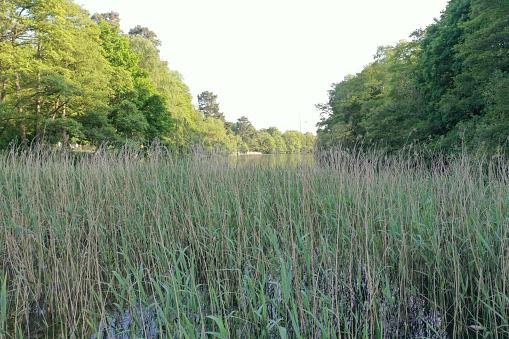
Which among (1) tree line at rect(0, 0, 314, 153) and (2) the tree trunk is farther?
(2) the tree trunk

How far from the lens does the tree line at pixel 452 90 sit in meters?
9.24

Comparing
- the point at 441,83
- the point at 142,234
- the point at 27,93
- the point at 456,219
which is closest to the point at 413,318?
the point at 456,219

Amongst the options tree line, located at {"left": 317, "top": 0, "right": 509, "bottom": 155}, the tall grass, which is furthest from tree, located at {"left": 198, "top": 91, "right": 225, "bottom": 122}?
the tall grass

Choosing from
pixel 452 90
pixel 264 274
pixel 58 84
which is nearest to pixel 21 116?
pixel 58 84

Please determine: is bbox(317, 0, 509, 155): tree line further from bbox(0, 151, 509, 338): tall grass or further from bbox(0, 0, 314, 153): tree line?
bbox(0, 0, 314, 153): tree line

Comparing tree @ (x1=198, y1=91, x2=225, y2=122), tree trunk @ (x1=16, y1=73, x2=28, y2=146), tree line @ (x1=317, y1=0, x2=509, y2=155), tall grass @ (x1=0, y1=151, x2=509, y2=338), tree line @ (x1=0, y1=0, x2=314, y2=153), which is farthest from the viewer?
tree @ (x1=198, y1=91, x2=225, y2=122)

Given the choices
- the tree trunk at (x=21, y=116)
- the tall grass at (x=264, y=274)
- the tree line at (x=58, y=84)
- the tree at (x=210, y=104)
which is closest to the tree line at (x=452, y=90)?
the tall grass at (x=264, y=274)

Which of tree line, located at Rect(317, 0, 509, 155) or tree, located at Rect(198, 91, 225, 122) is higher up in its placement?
tree, located at Rect(198, 91, 225, 122)

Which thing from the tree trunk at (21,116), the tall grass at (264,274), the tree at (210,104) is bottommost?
the tall grass at (264,274)

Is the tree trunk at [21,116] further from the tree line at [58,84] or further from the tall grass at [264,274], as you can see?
the tall grass at [264,274]

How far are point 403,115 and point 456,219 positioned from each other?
13.7 meters

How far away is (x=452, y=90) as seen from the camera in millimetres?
12930

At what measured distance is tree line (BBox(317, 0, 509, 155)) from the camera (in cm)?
924

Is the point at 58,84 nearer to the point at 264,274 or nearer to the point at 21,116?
the point at 21,116
